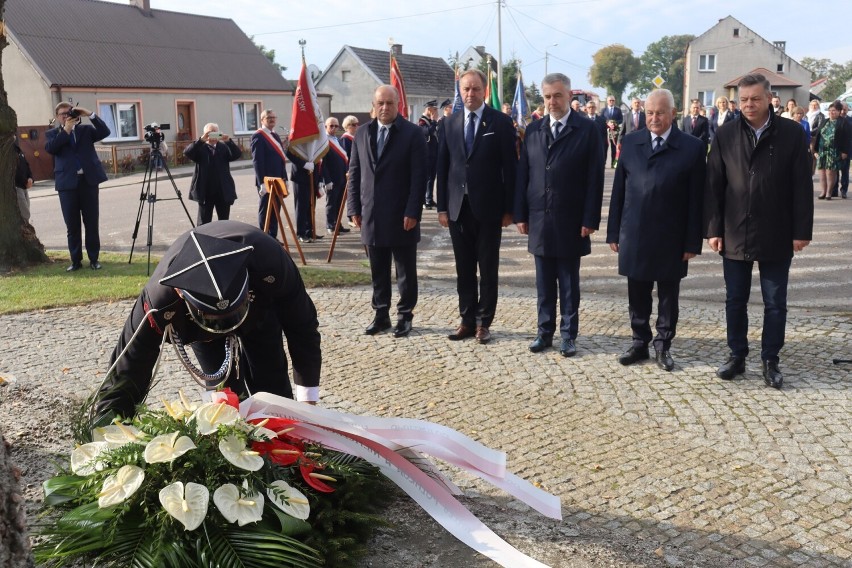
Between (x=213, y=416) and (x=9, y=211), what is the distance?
9.77m

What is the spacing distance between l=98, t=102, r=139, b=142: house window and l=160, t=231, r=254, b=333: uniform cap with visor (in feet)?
111

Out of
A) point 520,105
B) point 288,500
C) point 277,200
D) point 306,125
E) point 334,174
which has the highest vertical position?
point 520,105

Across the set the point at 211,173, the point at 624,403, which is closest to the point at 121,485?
the point at 624,403

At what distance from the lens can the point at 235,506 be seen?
307cm

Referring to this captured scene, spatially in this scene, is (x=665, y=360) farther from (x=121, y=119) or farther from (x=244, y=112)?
(x=244, y=112)

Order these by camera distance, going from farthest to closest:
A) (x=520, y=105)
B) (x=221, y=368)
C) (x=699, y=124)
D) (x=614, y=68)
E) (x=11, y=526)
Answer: (x=614, y=68) → (x=520, y=105) → (x=699, y=124) → (x=221, y=368) → (x=11, y=526)

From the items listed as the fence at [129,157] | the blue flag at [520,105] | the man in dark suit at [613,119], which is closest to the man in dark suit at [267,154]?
the blue flag at [520,105]

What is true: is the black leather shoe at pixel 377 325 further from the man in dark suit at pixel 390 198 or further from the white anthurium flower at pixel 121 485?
the white anthurium flower at pixel 121 485

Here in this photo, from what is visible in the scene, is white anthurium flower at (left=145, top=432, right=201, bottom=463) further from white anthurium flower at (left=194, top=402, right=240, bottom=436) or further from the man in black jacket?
the man in black jacket

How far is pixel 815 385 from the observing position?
6.13 metres

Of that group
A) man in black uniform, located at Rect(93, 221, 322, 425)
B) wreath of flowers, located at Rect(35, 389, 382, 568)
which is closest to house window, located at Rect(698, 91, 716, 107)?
man in black uniform, located at Rect(93, 221, 322, 425)

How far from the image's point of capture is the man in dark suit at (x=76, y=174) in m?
11.0

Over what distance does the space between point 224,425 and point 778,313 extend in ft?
14.7

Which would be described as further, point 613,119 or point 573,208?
point 613,119
